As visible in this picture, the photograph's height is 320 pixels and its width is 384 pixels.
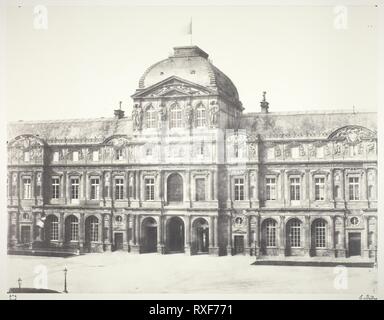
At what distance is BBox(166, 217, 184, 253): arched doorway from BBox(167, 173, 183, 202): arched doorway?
0.77m

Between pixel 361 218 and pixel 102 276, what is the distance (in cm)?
901

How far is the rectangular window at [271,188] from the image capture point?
67.4 feet

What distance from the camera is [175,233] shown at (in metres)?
20.9

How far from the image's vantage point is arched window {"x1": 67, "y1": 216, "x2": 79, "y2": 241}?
20513mm

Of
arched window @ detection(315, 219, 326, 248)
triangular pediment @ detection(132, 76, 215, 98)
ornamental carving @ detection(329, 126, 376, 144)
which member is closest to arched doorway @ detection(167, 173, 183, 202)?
triangular pediment @ detection(132, 76, 215, 98)

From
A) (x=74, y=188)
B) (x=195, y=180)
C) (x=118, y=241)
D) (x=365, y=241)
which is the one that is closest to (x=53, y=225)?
(x=74, y=188)

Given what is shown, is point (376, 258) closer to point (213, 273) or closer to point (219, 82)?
point (213, 273)

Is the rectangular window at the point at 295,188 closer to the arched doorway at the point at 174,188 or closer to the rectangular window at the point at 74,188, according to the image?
the arched doorway at the point at 174,188

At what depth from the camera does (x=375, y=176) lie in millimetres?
18984

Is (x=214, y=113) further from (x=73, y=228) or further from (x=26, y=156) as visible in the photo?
(x=26, y=156)

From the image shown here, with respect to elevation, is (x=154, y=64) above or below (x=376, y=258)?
above

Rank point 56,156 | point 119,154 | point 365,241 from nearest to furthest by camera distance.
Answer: point 365,241 → point 119,154 → point 56,156

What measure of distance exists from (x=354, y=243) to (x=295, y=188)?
113 inches
